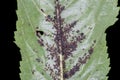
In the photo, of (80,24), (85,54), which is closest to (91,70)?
(85,54)

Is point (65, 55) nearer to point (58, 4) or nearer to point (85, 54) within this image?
point (85, 54)

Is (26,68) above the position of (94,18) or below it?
below

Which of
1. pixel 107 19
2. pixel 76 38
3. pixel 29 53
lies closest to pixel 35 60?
pixel 29 53

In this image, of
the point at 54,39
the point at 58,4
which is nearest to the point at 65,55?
the point at 54,39

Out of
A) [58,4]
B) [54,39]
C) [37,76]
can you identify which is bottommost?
[37,76]

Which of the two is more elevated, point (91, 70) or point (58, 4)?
point (58, 4)

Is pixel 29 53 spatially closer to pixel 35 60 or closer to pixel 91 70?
pixel 35 60
